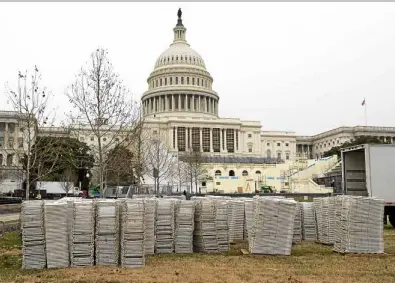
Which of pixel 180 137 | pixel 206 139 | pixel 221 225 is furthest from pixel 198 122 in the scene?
pixel 221 225

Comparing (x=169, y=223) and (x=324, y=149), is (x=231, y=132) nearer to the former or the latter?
(x=324, y=149)

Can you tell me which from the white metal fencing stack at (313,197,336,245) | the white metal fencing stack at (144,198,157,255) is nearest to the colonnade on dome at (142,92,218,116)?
the white metal fencing stack at (313,197,336,245)

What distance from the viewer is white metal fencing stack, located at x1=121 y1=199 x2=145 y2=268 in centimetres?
1278

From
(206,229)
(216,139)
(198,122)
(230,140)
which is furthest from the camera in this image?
(230,140)

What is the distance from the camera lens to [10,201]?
45.0m

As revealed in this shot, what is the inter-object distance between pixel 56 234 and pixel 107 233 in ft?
4.69

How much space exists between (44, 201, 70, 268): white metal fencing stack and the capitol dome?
117191mm

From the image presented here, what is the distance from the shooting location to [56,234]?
1312 centimetres

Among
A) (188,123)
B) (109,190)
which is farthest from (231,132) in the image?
(109,190)

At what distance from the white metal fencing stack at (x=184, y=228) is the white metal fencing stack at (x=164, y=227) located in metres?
0.18

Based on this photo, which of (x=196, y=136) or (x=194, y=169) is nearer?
(x=194, y=169)

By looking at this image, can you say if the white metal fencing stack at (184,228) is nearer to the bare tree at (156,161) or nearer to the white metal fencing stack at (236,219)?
the white metal fencing stack at (236,219)

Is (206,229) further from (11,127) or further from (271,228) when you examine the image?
(11,127)

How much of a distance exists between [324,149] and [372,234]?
138700 mm
